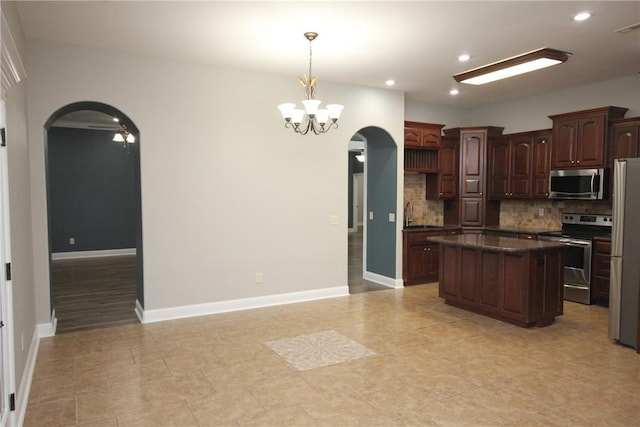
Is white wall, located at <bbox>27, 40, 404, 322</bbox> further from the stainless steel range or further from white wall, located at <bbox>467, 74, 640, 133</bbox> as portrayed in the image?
the stainless steel range

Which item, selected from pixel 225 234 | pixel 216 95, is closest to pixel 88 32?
pixel 216 95

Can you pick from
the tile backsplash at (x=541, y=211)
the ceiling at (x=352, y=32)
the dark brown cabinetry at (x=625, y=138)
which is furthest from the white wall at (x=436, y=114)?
the dark brown cabinetry at (x=625, y=138)

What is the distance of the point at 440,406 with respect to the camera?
301 cm

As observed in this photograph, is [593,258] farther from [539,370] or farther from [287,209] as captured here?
[287,209]

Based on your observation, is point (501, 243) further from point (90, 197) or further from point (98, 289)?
point (90, 197)

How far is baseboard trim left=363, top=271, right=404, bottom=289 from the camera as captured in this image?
6.74m

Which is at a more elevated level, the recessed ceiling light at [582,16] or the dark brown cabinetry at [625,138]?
the recessed ceiling light at [582,16]

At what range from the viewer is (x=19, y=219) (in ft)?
11.1

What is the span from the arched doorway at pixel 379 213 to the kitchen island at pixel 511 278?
157cm

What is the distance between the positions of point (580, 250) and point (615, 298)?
5.65 feet

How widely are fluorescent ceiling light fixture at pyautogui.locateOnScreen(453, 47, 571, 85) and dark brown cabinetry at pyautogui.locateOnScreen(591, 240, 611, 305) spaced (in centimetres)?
249

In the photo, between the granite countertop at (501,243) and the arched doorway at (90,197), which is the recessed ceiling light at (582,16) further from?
the arched doorway at (90,197)

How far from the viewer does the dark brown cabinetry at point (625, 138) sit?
548 cm

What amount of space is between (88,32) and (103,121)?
5465 millimetres
